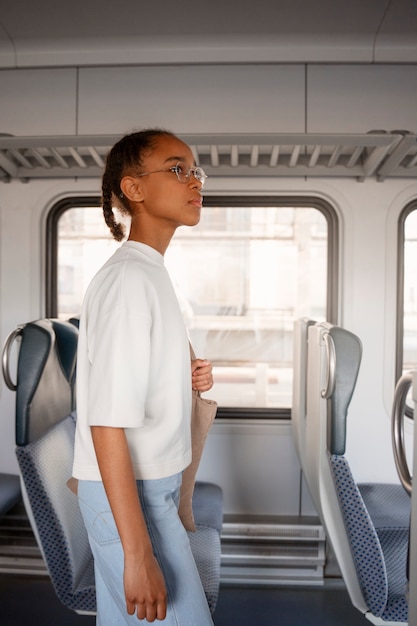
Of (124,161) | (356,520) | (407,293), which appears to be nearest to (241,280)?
(407,293)

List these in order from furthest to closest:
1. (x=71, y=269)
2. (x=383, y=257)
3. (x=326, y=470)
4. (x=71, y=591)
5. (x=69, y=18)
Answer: (x=71, y=269)
(x=383, y=257)
(x=69, y=18)
(x=326, y=470)
(x=71, y=591)

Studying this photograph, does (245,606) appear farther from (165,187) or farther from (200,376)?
(165,187)

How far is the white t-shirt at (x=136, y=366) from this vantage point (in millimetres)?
1077

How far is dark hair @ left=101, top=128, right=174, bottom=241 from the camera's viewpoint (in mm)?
1306

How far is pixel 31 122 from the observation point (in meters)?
2.72

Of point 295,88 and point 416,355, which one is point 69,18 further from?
point 416,355

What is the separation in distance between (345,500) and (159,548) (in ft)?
2.81

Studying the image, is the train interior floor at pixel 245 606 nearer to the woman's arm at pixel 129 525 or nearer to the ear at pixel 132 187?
the woman's arm at pixel 129 525

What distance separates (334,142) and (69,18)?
138 centimetres

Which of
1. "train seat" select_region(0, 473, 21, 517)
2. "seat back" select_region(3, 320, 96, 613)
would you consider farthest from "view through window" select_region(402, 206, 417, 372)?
"train seat" select_region(0, 473, 21, 517)

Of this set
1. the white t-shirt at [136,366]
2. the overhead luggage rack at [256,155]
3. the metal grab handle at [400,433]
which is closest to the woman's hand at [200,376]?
the white t-shirt at [136,366]

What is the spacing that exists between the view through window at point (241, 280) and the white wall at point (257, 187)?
151 mm

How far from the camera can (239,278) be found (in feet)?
10.9

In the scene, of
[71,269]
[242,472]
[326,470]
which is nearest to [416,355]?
[242,472]
